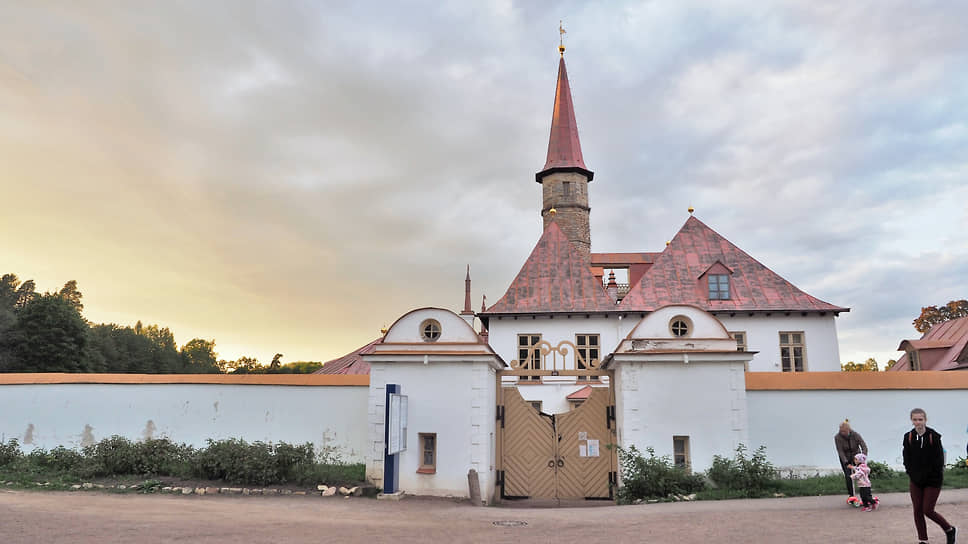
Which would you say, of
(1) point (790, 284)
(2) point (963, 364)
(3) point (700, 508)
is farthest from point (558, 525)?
(2) point (963, 364)

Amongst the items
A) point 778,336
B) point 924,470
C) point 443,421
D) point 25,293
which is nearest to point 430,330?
point 443,421

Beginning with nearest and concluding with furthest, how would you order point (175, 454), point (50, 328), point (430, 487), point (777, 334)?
point (430, 487), point (175, 454), point (777, 334), point (50, 328)

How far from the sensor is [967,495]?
35.3 feet

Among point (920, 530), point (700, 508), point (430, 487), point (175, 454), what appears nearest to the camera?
point (920, 530)

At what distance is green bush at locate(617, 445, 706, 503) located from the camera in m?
12.2

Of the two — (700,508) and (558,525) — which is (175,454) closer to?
(558,525)

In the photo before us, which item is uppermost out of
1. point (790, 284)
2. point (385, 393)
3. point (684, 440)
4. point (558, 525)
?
point (790, 284)

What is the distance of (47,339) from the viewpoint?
4444cm

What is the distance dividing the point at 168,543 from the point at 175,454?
746 centimetres

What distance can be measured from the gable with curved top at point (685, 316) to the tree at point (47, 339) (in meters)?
44.1

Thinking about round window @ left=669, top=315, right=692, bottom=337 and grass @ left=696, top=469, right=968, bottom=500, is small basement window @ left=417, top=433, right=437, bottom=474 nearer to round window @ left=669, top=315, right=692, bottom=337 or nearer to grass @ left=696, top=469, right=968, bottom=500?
grass @ left=696, top=469, right=968, bottom=500

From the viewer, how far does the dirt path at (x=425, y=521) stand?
8.10m

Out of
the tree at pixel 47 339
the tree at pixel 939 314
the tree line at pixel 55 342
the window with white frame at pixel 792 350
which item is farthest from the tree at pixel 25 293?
the tree at pixel 939 314

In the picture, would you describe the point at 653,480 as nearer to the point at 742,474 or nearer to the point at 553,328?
the point at 742,474
